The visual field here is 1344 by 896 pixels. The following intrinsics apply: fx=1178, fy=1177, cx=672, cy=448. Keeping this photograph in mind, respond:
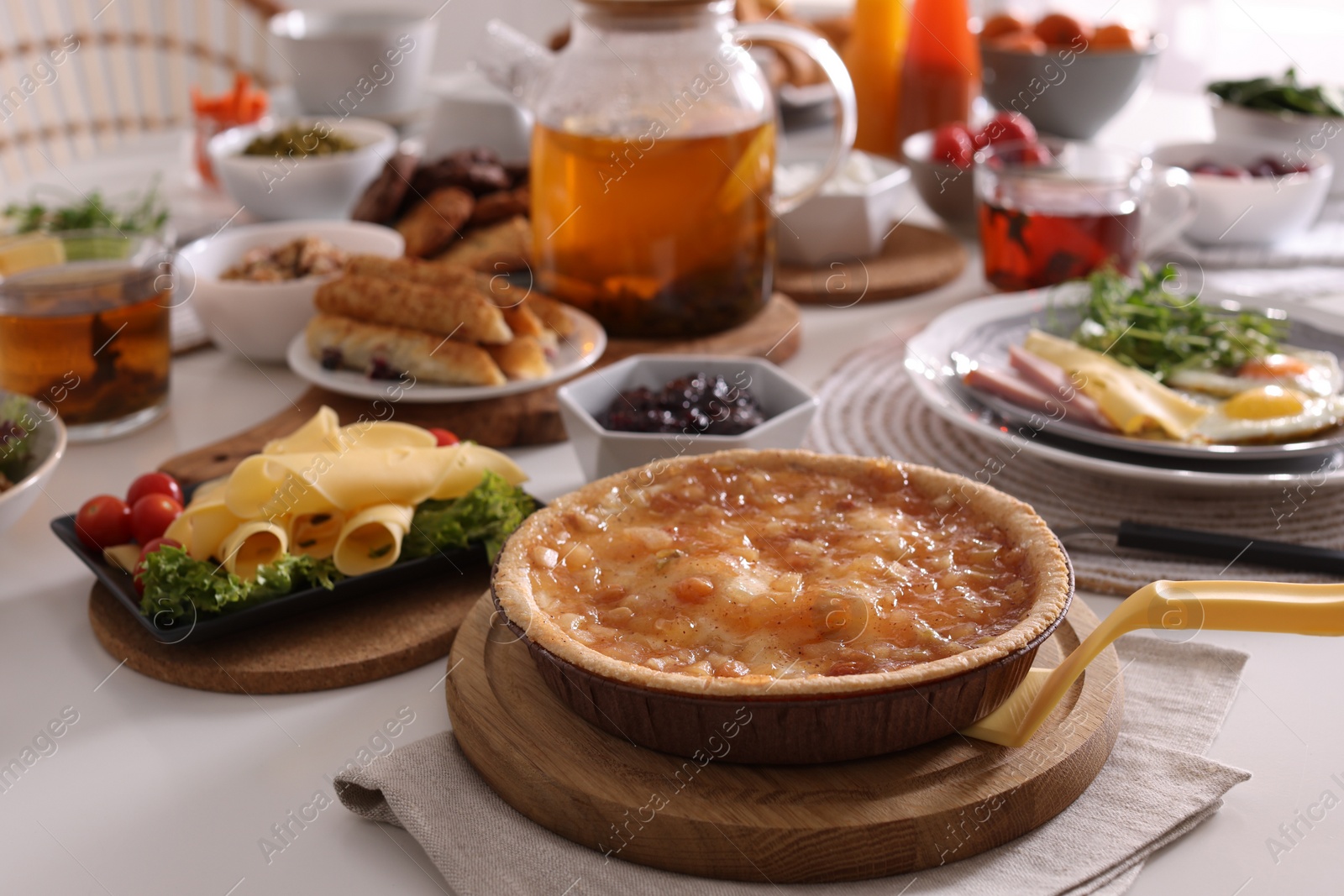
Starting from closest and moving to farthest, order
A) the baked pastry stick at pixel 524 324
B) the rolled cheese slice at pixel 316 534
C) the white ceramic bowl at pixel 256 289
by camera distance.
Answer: the rolled cheese slice at pixel 316 534, the baked pastry stick at pixel 524 324, the white ceramic bowl at pixel 256 289

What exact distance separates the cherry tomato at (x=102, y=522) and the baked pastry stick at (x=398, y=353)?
53 cm

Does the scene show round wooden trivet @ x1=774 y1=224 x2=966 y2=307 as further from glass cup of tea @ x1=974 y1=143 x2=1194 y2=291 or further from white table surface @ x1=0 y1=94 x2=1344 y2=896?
white table surface @ x1=0 y1=94 x2=1344 y2=896

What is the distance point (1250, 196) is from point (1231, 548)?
4.36 ft

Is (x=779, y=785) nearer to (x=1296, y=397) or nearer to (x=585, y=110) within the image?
(x=1296, y=397)

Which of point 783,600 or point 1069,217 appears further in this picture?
point 1069,217

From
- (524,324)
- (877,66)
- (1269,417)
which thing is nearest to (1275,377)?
(1269,417)

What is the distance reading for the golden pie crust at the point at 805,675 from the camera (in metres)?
1.03

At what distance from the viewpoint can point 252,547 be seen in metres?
1.42

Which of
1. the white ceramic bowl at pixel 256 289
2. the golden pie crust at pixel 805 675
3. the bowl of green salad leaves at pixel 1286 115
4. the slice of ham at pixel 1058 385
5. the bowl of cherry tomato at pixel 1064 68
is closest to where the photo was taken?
the golden pie crust at pixel 805 675

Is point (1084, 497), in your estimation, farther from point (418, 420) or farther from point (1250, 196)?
point (1250, 196)

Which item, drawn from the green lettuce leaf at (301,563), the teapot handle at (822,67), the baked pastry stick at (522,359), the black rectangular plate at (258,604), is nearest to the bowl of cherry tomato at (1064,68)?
Result: the teapot handle at (822,67)

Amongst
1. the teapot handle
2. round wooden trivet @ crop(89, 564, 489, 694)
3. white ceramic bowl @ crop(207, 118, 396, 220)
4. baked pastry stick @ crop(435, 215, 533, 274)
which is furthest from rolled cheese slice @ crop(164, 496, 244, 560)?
white ceramic bowl @ crop(207, 118, 396, 220)

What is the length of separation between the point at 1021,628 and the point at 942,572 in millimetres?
174

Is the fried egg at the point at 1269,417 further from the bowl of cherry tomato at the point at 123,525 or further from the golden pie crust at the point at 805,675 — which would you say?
the bowl of cherry tomato at the point at 123,525
